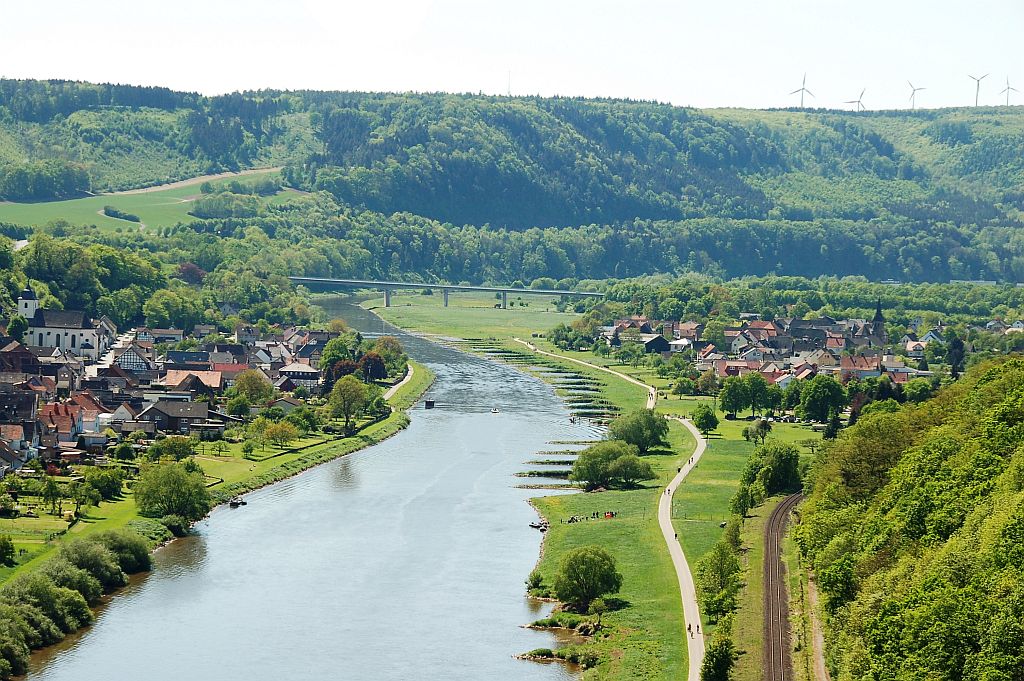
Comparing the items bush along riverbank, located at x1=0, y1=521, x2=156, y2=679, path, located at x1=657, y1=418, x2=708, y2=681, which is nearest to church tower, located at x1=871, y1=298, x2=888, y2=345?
path, located at x1=657, y1=418, x2=708, y2=681

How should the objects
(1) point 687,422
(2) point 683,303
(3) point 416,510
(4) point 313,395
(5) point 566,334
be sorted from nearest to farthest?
(3) point 416,510 → (1) point 687,422 → (4) point 313,395 → (5) point 566,334 → (2) point 683,303

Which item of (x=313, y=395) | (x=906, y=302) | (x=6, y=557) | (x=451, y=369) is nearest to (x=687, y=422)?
(x=313, y=395)

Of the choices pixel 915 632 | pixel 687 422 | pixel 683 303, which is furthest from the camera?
pixel 683 303

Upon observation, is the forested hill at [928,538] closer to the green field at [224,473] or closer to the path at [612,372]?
the green field at [224,473]

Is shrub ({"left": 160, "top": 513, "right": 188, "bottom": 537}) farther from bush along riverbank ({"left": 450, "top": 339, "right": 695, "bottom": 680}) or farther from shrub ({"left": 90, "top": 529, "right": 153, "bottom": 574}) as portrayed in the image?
bush along riverbank ({"left": 450, "top": 339, "right": 695, "bottom": 680})

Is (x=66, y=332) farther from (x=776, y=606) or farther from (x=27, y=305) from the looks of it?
(x=776, y=606)

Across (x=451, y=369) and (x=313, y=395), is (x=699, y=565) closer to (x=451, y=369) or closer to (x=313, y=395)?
(x=313, y=395)
